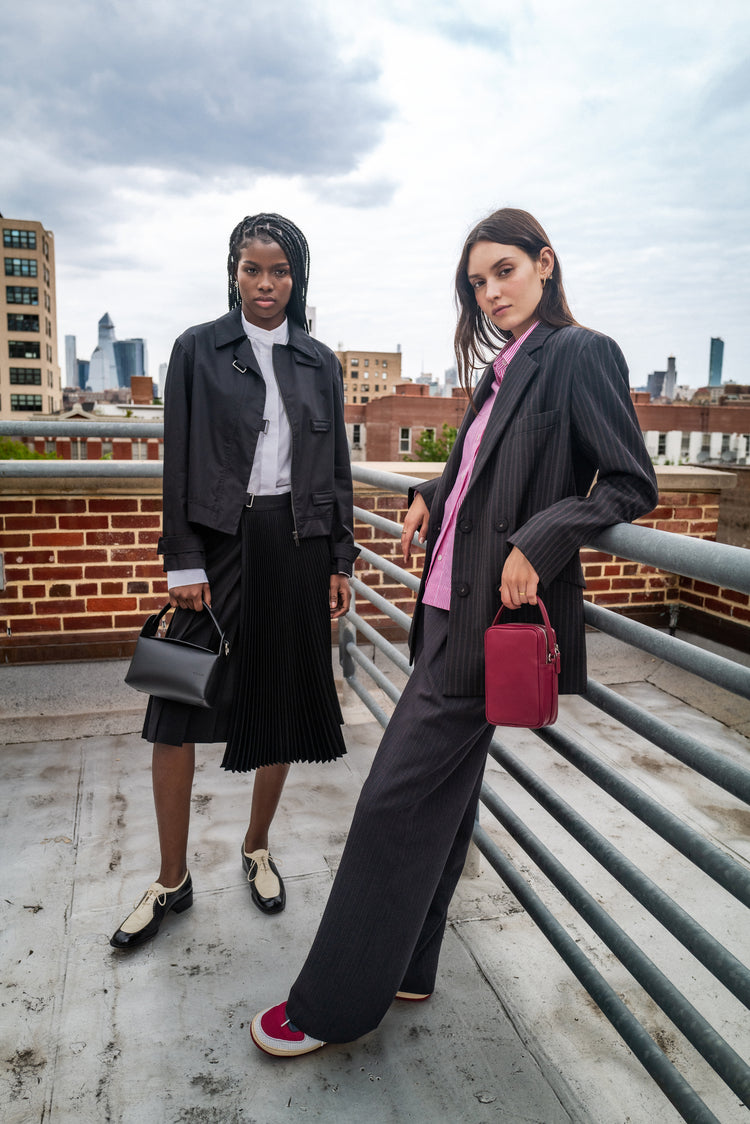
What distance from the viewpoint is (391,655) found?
2.37 meters

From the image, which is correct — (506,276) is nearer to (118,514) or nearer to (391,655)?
(391,655)

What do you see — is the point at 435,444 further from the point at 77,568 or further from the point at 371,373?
the point at 371,373

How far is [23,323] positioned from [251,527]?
302 feet

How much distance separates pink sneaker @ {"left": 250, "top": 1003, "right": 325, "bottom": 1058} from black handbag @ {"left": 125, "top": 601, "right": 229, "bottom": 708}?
0.68 metres

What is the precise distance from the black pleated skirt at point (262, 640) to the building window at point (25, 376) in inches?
3503

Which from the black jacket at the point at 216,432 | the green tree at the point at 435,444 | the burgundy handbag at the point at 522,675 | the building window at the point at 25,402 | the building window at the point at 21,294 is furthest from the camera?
the building window at the point at 25,402

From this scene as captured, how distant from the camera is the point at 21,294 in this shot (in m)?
80.5

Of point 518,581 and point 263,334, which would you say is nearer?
point 518,581

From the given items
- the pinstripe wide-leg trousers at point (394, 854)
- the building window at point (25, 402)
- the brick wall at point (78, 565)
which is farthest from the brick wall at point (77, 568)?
the building window at point (25, 402)

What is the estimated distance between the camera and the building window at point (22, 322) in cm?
8081

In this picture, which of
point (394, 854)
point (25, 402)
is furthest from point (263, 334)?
point (25, 402)

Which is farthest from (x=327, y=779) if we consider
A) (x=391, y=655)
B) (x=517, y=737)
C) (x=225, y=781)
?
(x=517, y=737)

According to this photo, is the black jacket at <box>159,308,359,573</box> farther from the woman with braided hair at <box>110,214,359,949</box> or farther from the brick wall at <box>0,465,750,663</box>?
the brick wall at <box>0,465,750,663</box>

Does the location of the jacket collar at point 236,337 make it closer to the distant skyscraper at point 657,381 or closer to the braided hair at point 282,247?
the braided hair at point 282,247
